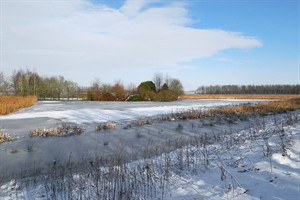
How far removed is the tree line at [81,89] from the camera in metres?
51.0

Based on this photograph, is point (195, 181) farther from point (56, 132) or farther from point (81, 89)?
point (81, 89)

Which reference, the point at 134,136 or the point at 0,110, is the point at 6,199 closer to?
the point at 134,136

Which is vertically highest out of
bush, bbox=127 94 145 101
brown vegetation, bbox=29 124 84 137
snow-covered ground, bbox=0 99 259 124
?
bush, bbox=127 94 145 101

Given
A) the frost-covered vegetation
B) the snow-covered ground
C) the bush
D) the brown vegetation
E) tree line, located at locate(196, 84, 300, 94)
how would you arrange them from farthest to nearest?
tree line, located at locate(196, 84, 300, 94), the bush, the snow-covered ground, the brown vegetation, the frost-covered vegetation

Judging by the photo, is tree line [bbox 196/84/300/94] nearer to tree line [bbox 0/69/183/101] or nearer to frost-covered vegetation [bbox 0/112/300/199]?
tree line [bbox 0/69/183/101]

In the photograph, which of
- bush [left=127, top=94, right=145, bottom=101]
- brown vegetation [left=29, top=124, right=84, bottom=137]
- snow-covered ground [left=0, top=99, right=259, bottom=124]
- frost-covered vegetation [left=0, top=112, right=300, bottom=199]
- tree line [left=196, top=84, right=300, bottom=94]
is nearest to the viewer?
frost-covered vegetation [left=0, top=112, right=300, bottom=199]

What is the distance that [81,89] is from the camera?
219 feet

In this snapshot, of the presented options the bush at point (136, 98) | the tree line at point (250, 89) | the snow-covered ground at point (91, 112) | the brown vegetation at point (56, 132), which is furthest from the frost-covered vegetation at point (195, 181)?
the tree line at point (250, 89)

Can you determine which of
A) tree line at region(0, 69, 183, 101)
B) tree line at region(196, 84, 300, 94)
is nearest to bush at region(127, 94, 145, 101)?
tree line at region(0, 69, 183, 101)

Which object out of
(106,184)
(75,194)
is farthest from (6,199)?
(106,184)

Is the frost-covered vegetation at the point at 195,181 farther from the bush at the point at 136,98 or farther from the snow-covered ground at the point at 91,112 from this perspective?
the bush at the point at 136,98

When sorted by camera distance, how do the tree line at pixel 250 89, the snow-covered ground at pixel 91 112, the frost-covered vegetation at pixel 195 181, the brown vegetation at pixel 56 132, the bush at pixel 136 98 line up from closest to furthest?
the frost-covered vegetation at pixel 195 181 → the brown vegetation at pixel 56 132 → the snow-covered ground at pixel 91 112 → the bush at pixel 136 98 → the tree line at pixel 250 89

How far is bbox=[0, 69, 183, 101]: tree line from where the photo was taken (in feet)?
167

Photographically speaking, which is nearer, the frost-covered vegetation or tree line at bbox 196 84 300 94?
the frost-covered vegetation
